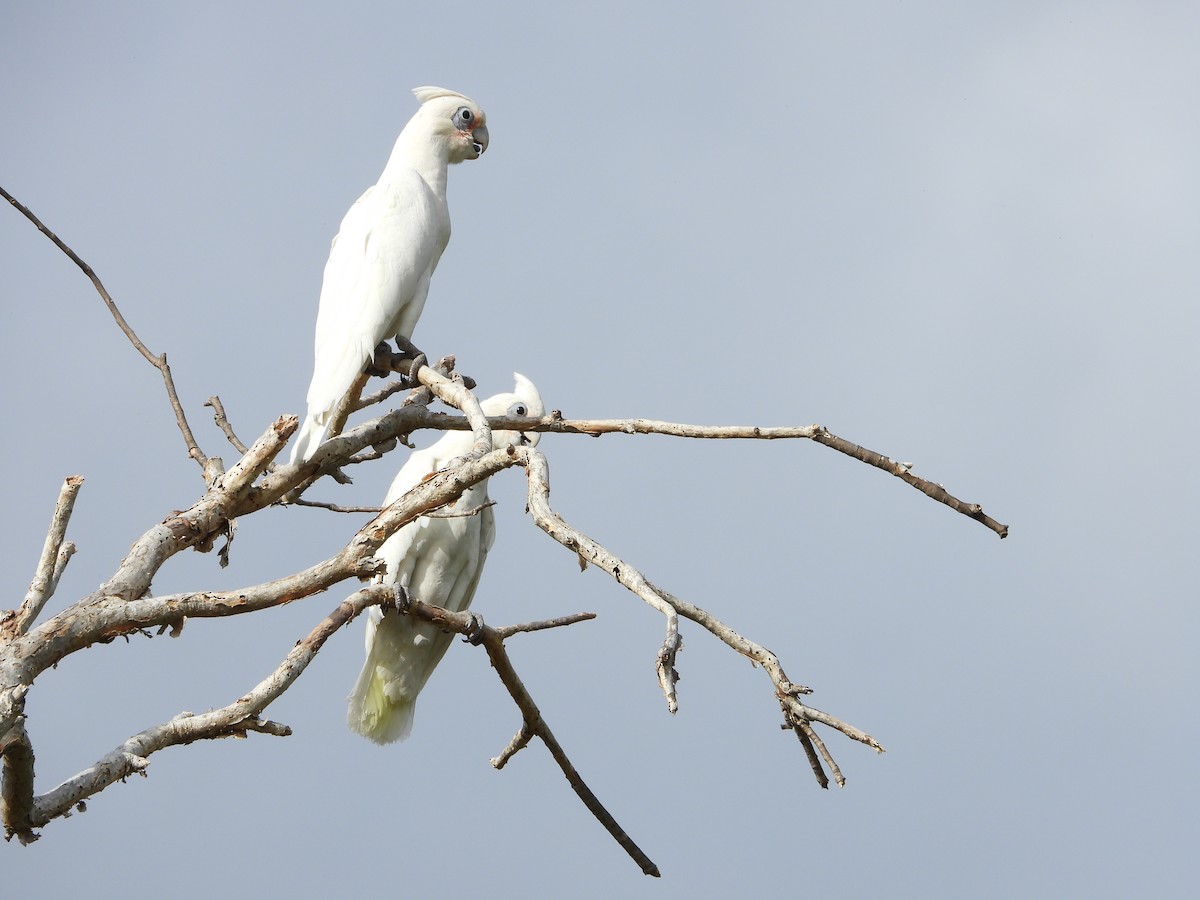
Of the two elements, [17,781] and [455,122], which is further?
[455,122]

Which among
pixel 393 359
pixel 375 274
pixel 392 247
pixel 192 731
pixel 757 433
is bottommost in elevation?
pixel 192 731

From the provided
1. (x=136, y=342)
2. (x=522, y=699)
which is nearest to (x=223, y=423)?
(x=136, y=342)

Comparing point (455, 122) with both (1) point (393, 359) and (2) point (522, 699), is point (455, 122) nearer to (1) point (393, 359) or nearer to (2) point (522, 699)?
(1) point (393, 359)

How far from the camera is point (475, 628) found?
378 cm

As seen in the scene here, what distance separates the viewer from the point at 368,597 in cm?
364

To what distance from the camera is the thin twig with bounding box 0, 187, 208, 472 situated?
455cm

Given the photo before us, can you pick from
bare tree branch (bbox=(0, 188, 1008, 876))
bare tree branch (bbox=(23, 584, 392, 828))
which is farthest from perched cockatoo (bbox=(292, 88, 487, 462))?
bare tree branch (bbox=(23, 584, 392, 828))

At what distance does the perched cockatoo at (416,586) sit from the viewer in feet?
Answer: 22.0

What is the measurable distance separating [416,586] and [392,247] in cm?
206

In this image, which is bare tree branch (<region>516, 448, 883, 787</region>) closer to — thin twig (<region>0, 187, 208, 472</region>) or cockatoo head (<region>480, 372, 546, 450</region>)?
thin twig (<region>0, 187, 208, 472</region>)

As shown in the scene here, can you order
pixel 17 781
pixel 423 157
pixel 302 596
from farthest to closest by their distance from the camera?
pixel 423 157, pixel 302 596, pixel 17 781

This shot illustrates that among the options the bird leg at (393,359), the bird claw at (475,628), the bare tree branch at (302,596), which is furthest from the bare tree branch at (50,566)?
the bird leg at (393,359)

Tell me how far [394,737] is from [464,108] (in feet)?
11.4

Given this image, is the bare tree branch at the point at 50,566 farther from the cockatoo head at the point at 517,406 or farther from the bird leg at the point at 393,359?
the cockatoo head at the point at 517,406
